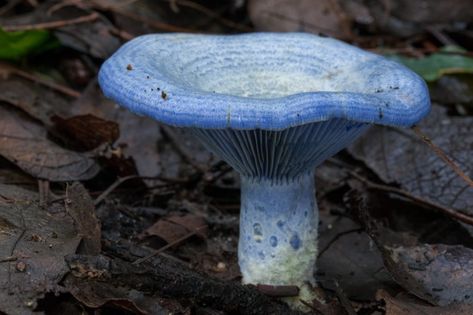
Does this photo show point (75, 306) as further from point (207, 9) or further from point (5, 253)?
point (207, 9)

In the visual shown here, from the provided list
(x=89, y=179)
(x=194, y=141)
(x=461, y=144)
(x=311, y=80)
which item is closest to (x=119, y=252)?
(x=89, y=179)

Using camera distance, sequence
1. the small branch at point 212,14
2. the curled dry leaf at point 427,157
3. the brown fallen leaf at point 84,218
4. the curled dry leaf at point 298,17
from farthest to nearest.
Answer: the small branch at point 212,14 → the curled dry leaf at point 298,17 → the curled dry leaf at point 427,157 → the brown fallen leaf at point 84,218

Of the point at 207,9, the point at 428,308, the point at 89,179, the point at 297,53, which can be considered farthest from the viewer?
the point at 207,9

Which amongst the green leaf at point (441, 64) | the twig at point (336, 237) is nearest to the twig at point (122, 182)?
the twig at point (336, 237)

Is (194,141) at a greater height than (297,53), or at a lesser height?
lesser

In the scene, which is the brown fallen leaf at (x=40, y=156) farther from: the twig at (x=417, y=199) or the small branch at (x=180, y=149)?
the twig at (x=417, y=199)

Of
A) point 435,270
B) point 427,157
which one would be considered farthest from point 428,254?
point 427,157

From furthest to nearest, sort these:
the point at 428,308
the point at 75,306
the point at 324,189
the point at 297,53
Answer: the point at 324,189, the point at 297,53, the point at 428,308, the point at 75,306
